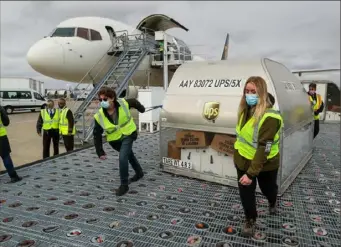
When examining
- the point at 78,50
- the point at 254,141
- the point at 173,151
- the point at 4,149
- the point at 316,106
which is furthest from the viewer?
the point at 78,50

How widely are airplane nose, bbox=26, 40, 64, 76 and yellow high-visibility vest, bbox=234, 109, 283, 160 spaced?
9.64 metres

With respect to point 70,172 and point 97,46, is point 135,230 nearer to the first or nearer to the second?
point 70,172

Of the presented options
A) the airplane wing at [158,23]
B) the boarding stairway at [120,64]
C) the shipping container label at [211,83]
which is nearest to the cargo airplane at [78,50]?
the boarding stairway at [120,64]

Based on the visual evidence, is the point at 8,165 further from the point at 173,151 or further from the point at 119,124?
the point at 173,151

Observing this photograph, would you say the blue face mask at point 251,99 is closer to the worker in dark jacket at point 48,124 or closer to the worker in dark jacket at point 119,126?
the worker in dark jacket at point 119,126

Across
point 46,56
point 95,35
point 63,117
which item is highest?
point 95,35

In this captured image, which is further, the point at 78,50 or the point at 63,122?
the point at 78,50

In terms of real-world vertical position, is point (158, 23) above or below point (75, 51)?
above

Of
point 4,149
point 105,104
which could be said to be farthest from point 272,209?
point 4,149

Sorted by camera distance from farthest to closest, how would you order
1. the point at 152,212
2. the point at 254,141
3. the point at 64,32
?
1. the point at 64,32
2. the point at 152,212
3. the point at 254,141

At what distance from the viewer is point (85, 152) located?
6941 millimetres

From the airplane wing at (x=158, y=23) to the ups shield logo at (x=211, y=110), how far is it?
1101 cm

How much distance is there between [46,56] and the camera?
34.8 feet

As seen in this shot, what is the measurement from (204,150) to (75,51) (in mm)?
8430
